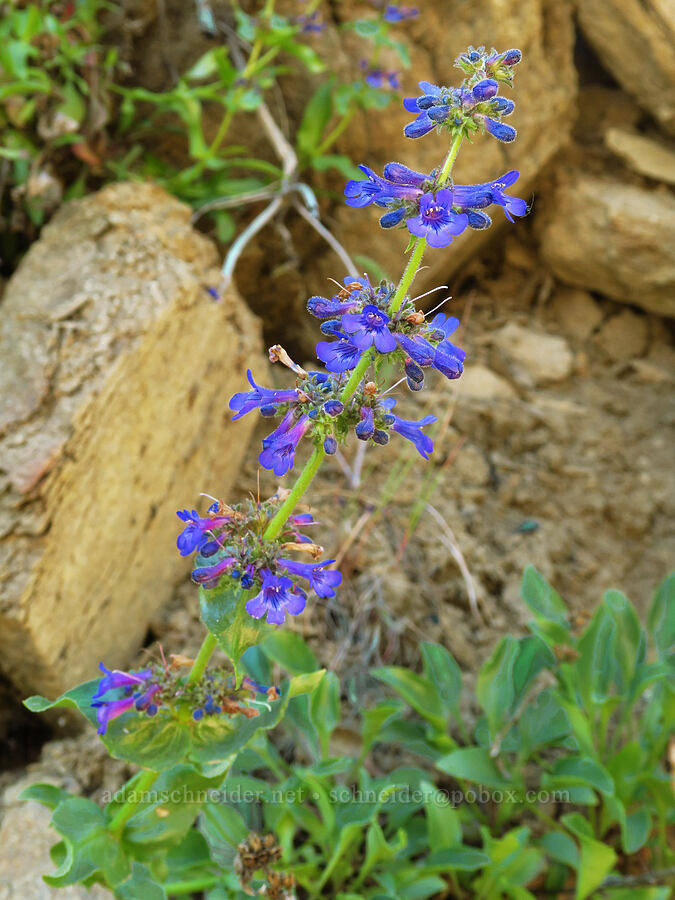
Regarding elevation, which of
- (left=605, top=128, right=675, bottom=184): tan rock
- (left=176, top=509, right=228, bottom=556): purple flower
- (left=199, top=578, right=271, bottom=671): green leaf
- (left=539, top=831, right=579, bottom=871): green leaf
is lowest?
(left=539, top=831, right=579, bottom=871): green leaf

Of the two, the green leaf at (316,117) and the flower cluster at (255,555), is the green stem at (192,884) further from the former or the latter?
the green leaf at (316,117)

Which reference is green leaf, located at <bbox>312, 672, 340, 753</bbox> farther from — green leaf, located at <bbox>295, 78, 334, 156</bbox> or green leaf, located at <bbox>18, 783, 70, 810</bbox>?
green leaf, located at <bbox>295, 78, 334, 156</bbox>

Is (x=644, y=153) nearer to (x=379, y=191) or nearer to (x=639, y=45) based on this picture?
(x=639, y=45)

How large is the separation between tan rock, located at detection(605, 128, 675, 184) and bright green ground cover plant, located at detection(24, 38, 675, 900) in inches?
76.3

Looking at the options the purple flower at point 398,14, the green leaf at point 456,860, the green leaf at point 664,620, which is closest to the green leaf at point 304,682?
the green leaf at point 456,860

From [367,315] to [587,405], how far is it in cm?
310

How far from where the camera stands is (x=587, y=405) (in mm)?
4375

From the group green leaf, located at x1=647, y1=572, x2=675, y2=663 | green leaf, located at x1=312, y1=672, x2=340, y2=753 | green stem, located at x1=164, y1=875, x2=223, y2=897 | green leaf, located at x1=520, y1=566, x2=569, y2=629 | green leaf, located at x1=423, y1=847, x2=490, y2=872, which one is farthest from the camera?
green leaf, located at x1=647, y1=572, x2=675, y2=663

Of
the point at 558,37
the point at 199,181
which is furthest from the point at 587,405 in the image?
the point at 199,181

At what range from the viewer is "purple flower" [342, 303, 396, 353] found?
1477mm

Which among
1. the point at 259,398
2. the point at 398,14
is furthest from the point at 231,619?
the point at 398,14

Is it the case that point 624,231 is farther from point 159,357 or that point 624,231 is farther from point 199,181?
point 159,357

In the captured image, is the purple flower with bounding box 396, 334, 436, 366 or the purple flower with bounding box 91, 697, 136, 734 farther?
the purple flower with bounding box 91, 697, 136, 734

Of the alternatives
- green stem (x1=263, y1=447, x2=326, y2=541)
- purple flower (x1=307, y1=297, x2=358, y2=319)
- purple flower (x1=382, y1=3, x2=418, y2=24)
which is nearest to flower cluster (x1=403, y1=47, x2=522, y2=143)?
purple flower (x1=307, y1=297, x2=358, y2=319)
